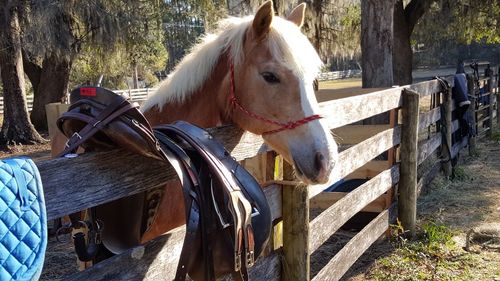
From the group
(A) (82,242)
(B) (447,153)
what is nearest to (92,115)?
(A) (82,242)

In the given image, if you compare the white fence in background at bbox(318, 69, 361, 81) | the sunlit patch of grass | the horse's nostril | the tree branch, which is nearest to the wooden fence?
the sunlit patch of grass

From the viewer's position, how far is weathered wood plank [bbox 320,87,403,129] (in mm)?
2656

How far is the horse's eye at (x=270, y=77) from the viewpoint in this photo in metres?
1.97

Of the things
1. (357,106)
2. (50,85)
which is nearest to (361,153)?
(357,106)

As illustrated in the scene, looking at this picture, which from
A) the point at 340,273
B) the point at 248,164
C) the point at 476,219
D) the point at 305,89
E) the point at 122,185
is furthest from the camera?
the point at 476,219

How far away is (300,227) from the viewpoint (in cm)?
229

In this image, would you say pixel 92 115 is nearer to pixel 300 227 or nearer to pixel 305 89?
pixel 305 89

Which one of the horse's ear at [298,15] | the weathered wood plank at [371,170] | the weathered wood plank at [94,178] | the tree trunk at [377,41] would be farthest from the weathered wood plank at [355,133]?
the weathered wood plank at [94,178]

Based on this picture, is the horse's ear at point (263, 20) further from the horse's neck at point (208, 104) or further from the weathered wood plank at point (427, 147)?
the weathered wood plank at point (427, 147)

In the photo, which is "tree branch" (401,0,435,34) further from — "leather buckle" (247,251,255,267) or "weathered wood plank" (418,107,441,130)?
"leather buckle" (247,251,255,267)

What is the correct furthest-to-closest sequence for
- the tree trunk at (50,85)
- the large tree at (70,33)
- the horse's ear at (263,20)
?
the tree trunk at (50,85), the large tree at (70,33), the horse's ear at (263,20)

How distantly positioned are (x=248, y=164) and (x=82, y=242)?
2182 mm

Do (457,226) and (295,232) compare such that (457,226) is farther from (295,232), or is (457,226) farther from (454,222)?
(295,232)

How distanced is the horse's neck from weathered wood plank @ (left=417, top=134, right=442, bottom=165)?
125 inches
